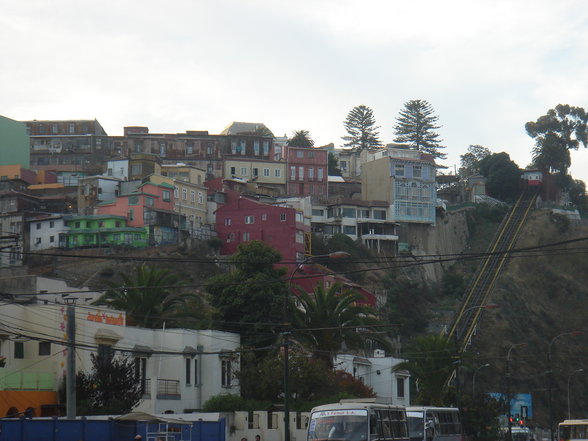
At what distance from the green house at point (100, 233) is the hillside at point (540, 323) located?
39.3 metres

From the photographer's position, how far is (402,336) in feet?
378

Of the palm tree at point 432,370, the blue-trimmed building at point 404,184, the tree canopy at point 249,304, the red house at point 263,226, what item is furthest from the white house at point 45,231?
the palm tree at point 432,370

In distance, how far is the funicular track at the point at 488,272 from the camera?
115m

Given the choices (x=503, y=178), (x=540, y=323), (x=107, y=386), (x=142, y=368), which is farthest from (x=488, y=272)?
(x=107, y=386)

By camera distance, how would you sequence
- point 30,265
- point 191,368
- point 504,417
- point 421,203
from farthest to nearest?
1. point 421,203
2. point 30,265
3. point 504,417
4. point 191,368

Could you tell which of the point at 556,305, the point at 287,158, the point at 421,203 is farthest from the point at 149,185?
the point at 556,305

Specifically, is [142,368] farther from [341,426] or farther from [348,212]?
[348,212]

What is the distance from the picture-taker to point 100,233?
111750mm

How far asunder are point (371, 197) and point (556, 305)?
101 ft

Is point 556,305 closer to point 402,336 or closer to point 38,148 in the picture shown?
point 402,336

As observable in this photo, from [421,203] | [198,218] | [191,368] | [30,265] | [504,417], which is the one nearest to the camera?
[191,368]

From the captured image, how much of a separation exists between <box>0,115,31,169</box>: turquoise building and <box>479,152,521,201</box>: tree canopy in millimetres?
72928

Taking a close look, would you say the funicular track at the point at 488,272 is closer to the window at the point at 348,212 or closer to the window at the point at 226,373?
the window at the point at 348,212

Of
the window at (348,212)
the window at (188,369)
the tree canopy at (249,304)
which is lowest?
the window at (188,369)
